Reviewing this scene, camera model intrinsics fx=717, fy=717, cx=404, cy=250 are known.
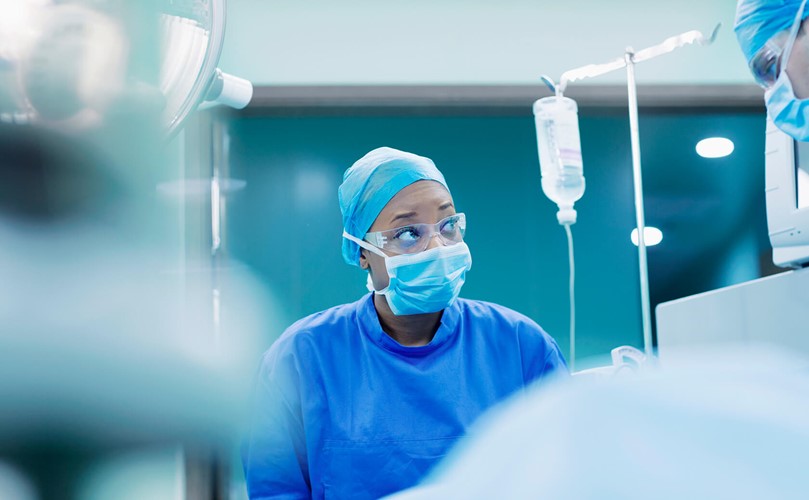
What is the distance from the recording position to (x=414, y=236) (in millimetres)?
1415

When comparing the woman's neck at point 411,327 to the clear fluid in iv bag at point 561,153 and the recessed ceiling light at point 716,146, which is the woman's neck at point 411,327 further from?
the recessed ceiling light at point 716,146

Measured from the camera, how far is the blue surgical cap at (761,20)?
1.26 m

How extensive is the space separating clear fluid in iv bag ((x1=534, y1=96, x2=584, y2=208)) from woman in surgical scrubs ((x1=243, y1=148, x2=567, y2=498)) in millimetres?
753

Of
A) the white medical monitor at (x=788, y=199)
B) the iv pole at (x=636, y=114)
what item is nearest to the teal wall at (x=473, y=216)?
the iv pole at (x=636, y=114)

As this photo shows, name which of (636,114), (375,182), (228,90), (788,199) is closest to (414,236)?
(375,182)

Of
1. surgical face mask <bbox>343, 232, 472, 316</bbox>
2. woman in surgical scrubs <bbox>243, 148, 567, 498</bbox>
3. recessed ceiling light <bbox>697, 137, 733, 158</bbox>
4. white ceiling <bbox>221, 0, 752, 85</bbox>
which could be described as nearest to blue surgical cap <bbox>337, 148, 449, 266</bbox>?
woman in surgical scrubs <bbox>243, 148, 567, 498</bbox>

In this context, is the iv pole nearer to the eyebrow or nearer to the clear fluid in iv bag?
the clear fluid in iv bag

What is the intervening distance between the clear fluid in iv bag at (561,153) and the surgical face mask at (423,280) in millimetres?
794

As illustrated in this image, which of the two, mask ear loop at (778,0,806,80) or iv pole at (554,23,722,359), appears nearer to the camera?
mask ear loop at (778,0,806,80)

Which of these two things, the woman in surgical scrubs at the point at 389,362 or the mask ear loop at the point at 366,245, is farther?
the mask ear loop at the point at 366,245

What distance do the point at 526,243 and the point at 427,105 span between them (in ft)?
2.15

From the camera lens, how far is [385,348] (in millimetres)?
1357

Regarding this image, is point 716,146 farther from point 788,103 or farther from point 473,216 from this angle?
point 788,103

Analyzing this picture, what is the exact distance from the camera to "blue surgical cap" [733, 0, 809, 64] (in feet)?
4.15
